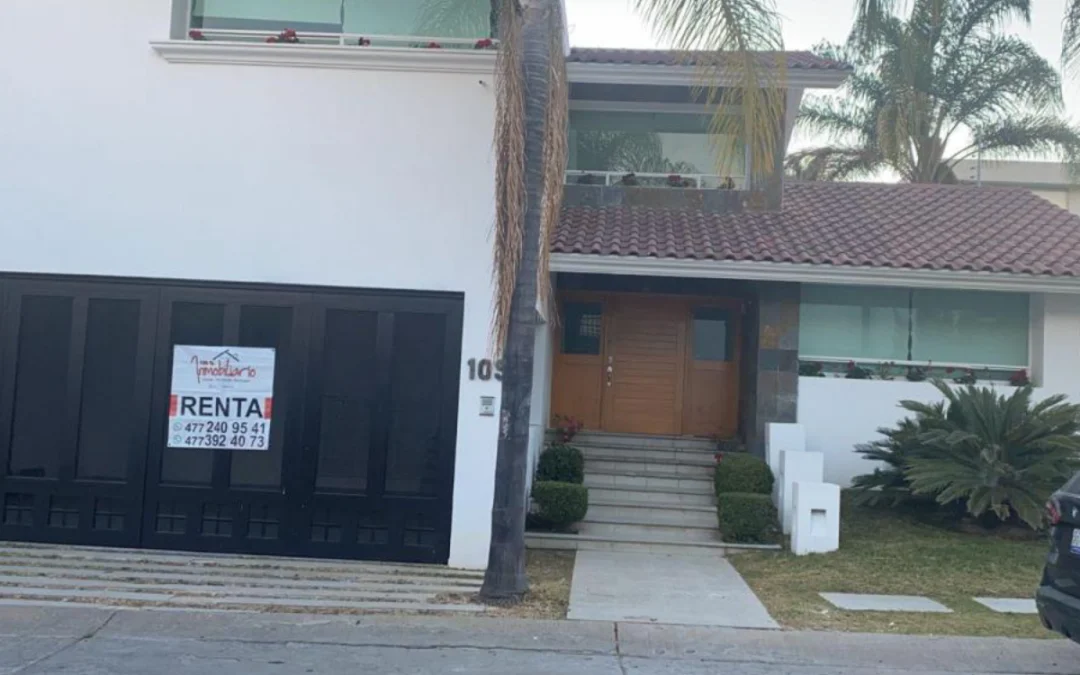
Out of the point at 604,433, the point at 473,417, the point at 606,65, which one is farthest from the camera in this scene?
the point at 604,433

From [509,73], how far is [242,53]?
9.77 ft

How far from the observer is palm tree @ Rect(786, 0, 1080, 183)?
22.0 m

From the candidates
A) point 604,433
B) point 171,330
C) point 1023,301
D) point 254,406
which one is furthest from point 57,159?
point 1023,301

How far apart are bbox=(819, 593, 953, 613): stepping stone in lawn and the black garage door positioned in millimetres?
3431

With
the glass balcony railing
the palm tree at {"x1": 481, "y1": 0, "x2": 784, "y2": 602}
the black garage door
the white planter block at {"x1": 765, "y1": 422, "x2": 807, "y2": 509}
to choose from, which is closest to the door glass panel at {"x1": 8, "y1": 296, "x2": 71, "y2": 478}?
the black garage door

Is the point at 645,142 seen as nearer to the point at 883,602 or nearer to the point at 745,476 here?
the point at 745,476

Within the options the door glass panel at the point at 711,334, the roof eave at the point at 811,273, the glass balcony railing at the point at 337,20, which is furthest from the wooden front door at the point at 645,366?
the glass balcony railing at the point at 337,20

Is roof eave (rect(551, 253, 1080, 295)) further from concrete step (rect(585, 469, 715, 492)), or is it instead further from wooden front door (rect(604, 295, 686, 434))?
concrete step (rect(585, 469, 715, 492))

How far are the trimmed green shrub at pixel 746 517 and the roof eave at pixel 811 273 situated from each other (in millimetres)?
2569

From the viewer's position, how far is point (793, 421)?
12.5m

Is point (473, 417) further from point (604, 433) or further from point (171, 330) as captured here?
point (604, 433)

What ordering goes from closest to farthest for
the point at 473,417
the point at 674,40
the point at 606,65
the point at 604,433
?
the point at 674,40 → the point at 473,417 → the point at 606,65 → the point at 604,433

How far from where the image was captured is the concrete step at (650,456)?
41.3 feet

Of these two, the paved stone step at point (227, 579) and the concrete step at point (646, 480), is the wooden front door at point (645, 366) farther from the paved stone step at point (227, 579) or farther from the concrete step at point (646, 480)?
the paved stone step at point (227, 579)
